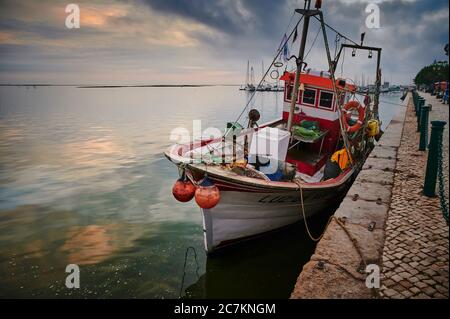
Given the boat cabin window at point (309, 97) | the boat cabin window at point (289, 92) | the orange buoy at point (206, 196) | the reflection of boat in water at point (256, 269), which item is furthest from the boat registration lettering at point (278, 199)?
the boat cabin window at point (289, 92)

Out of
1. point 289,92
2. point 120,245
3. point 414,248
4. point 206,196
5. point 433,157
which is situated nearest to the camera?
point 414,248

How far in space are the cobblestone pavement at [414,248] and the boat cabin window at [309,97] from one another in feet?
15.3

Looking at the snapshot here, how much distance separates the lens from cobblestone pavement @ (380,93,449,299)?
3.49 meters

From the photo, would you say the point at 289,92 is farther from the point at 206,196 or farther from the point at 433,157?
the point at 206,196

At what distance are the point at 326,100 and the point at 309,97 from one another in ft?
2.17

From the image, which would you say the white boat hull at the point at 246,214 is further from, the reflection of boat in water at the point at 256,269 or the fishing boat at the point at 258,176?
the reflection of boat in water at the point at 256,269

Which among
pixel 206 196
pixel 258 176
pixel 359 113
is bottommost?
pixel 206 196

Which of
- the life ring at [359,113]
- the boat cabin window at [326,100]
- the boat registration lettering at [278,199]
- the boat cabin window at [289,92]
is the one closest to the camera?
the boat registration lettering at [278,199]

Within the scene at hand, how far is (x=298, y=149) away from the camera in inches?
431

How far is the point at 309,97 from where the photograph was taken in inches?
419

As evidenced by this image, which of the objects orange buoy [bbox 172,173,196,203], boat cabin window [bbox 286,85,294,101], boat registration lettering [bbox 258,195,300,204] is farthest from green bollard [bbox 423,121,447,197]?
boat cabin window [bbox 286,85,294,101]

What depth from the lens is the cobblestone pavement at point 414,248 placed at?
11.4 feet

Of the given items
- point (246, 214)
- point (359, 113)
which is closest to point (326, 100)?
point (359, 113)
